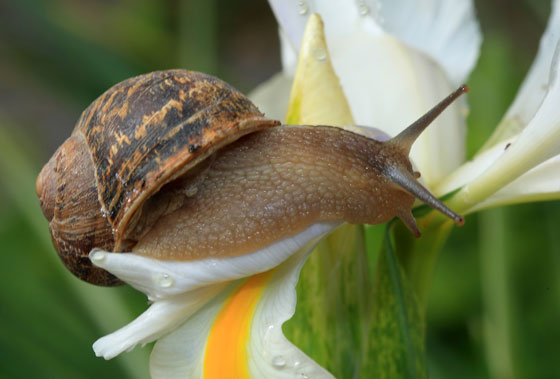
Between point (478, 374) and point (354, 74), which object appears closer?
point (354, 74)

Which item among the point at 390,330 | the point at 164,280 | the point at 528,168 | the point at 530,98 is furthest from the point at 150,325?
the point at 530,98

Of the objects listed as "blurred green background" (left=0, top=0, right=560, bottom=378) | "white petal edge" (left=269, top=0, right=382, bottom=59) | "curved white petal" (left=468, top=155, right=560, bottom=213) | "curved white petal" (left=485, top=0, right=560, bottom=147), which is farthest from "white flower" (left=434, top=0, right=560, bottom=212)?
"blurred green background" (left=0, top=0, right=560, bottom=378)

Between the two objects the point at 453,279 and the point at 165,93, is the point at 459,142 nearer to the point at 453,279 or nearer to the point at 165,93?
the point at 165,93

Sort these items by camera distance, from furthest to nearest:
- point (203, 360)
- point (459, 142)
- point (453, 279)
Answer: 1. point (453, 279)
2. point (459, 142)
3. point (203, 360)

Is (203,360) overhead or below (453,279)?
overhead

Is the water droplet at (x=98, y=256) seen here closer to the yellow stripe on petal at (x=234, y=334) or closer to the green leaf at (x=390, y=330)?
the yellow stripe on petal at (x=234, y=334)

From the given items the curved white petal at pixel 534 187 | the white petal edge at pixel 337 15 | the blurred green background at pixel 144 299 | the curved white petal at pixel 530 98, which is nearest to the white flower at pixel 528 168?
the curved white petal at pixel 534 187

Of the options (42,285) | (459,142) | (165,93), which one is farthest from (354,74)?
(42,285)
